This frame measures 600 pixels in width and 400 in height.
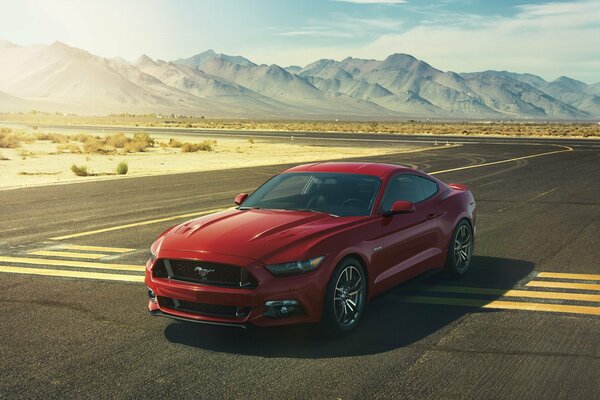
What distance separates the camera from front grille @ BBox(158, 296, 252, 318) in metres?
5.89

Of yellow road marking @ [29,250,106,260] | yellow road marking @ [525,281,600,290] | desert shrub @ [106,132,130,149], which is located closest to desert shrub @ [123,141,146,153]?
desert shrub @ [106,132,130,149]

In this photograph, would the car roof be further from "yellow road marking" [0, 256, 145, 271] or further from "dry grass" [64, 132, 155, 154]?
"dry grass" [64, 132, 155, 154]

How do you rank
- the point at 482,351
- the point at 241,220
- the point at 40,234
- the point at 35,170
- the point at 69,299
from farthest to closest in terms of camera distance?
1. the point at 35,170
2. the point at 40,234
3. the point at 69,299
4. the point at 241,220
5. the point at 482,351

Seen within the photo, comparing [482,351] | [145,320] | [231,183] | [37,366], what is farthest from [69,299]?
[231,183]

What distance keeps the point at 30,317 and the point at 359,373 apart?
344 centimetres

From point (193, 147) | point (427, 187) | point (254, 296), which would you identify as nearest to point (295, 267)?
point (254, 296)

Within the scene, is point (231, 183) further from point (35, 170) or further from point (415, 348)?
point (415, 348)

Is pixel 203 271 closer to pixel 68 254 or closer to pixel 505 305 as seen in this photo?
pixel 505 305

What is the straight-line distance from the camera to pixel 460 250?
28.8 feet

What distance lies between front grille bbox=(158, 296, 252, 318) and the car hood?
435 mm

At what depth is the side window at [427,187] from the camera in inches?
326

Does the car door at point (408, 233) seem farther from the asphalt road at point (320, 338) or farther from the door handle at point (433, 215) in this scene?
the asphalt road at point (320, 338)

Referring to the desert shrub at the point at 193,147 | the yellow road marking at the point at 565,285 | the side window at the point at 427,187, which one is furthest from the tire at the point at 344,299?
the desert shrub at the point at 193,147

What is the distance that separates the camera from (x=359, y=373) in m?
5.50
